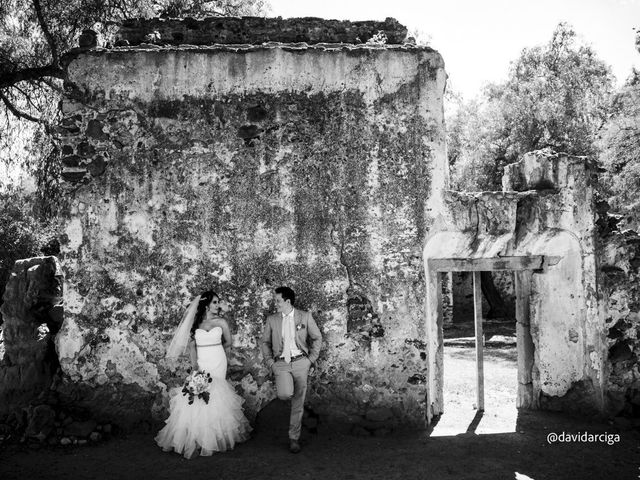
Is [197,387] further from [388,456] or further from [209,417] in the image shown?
[388,456]

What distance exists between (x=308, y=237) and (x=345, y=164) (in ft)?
3.01

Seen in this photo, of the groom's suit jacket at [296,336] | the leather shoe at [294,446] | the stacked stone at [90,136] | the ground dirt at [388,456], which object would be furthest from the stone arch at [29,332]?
the leather shoe at [294,446]

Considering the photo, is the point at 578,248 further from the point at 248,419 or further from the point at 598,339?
the point at 248,419

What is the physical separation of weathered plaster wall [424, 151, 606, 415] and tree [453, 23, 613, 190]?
9.00 m

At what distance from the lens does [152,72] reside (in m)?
6.44

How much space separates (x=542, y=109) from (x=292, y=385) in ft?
44.8

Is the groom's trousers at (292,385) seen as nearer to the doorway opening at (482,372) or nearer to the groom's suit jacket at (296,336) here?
the groom's suit jacket at (296,336)

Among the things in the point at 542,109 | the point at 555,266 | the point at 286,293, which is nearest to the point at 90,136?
the point at 286,293

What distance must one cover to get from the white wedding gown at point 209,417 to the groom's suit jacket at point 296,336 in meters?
0.51

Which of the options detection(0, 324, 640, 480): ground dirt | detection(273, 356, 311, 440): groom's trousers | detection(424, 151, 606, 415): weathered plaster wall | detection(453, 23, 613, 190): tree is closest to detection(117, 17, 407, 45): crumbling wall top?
detection(424, 151, 606, 415): weathered plaster wall

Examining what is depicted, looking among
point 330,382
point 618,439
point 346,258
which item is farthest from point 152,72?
point 618,439

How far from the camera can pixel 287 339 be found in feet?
19.4

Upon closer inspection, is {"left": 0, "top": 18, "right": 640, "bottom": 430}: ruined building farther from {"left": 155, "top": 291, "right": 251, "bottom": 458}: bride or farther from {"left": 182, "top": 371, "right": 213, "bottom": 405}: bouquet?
{"left": 182, "top": 371, "right": 213, "bottom": 405}: bouquet

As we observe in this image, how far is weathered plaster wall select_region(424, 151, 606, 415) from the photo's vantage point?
657 centimetres
